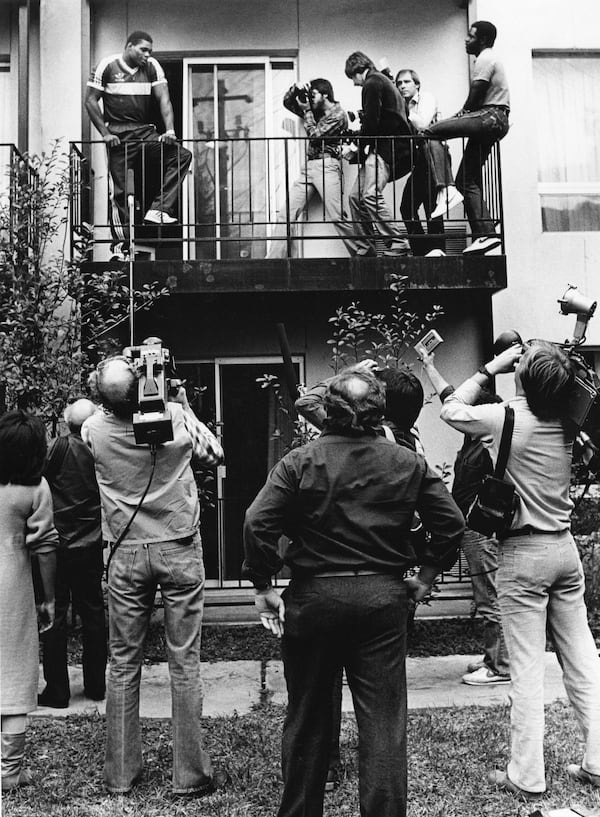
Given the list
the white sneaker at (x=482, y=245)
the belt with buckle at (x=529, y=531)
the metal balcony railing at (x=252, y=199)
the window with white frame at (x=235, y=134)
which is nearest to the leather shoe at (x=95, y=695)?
the belt with buckle at (x=529, y=531)

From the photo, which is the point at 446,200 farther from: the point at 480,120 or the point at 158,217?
the point at 158,217

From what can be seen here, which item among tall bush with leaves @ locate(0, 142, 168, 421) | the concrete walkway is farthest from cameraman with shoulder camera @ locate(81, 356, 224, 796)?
tall bush with leaves @ locate(0, 142, 168, 421)

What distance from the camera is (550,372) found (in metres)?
4.13

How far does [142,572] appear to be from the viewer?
4219mm

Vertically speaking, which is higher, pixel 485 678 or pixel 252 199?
pixel 252 199

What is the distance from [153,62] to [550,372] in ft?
19.4

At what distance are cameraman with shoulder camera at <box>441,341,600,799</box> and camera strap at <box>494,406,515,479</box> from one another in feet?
0.07

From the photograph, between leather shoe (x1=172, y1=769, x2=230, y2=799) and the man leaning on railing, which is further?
the man leaning on railing

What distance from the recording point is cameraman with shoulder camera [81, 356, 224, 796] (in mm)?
4180

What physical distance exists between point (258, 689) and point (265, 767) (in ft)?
5.36

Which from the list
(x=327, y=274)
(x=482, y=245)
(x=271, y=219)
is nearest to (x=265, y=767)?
(x=327, y=274)

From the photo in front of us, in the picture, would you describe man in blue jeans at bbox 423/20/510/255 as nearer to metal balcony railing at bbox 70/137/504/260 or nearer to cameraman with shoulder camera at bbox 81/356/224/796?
metal balcony railing at bbox 70/137/504/260

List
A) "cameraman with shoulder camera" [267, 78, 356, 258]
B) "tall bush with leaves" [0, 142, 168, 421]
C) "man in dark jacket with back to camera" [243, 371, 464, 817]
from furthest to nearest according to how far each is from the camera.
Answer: "cameraman with shoulder camera" [267, 78, 356, 258] < "tall bush with leaves" [0, 142, 168, 421] < "man in dark jacket with back to camera" [243, 371, 464, 817]

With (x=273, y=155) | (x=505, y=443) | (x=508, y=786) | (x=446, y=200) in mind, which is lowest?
(x=508, y=786)
